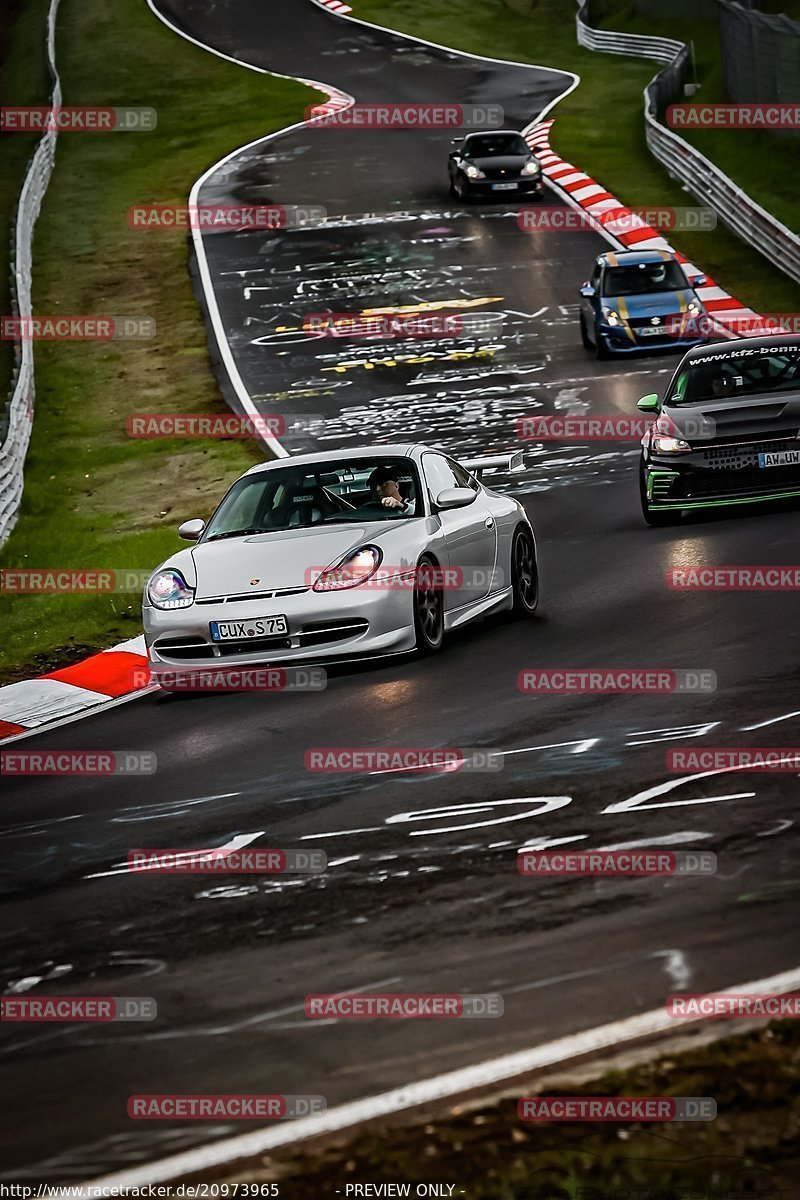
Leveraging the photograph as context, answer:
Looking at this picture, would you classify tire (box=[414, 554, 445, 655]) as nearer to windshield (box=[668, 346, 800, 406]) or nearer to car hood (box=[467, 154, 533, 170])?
windshield (box=[668, 346, 800, 406])

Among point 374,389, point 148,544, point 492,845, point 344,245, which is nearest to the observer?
point 492,845

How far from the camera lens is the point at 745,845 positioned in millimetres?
6391

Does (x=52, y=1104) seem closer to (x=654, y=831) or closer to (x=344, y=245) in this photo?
(x=654, y=831)

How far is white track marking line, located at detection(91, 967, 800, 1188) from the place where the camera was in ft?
14.0

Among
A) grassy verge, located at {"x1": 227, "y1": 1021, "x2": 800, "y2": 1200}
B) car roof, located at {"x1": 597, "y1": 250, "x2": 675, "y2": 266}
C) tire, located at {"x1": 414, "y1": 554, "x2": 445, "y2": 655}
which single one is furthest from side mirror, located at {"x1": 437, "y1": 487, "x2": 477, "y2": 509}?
car roof, located at {"x1": 597, "y1": 250, "x2": 675, "y2": 266}

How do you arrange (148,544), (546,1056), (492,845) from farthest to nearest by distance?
(148,544), (492,845), (546,1056)

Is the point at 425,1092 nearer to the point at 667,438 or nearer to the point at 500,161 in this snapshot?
the point at 667,438

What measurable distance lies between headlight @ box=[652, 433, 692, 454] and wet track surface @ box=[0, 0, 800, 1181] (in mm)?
633

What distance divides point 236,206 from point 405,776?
3092 cm

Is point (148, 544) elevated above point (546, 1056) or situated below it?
below

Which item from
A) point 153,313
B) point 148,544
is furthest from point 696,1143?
point 153,313

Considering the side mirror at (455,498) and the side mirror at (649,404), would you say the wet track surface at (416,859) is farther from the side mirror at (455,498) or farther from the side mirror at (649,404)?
the side mirror at (649,404)

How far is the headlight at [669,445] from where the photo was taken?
50.6 feet

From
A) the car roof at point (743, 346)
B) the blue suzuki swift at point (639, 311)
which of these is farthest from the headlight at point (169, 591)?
the blue suzuki swift at point (639, 311)
